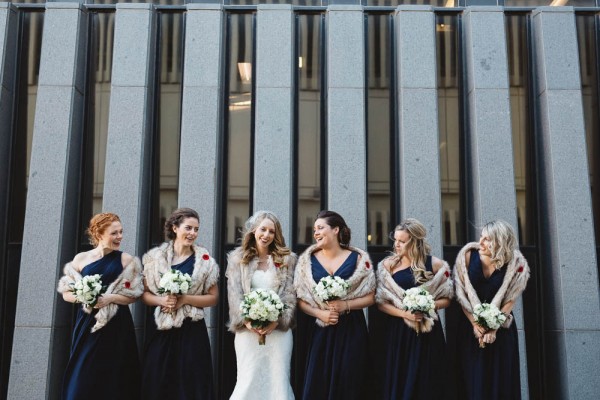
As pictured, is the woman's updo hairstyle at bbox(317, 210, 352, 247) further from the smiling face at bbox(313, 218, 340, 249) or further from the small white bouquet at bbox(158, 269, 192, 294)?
the small white bouquet at bbox(158, 269, 192, 294)

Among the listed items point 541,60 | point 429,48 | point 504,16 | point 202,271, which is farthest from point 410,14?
point 202,271

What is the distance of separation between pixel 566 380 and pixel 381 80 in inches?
224

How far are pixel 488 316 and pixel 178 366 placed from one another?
347 centimetres

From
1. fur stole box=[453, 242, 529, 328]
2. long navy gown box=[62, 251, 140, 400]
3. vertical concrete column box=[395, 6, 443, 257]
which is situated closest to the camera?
long navy gown box=[62, 251, 140, 400]

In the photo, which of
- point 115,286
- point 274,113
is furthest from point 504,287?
point 274,113

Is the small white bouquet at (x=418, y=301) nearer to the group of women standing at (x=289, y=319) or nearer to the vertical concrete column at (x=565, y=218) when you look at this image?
A: the group of women standing at (x=289, y=319)

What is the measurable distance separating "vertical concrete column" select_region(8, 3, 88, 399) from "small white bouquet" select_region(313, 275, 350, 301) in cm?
513

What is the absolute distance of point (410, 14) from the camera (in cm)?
1176

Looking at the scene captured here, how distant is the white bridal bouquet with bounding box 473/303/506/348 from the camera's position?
7602mm

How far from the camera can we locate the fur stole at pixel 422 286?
25.7 ft

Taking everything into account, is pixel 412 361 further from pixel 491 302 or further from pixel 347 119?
pixel 347 119

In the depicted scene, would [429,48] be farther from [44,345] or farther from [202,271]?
[44,345]

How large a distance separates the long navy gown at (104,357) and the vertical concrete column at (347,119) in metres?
4.25

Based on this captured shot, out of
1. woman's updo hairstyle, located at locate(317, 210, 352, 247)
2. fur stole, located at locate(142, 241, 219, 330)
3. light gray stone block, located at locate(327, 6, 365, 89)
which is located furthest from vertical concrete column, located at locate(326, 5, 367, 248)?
fur stole, located at locate(142, 241, 219, 330)
